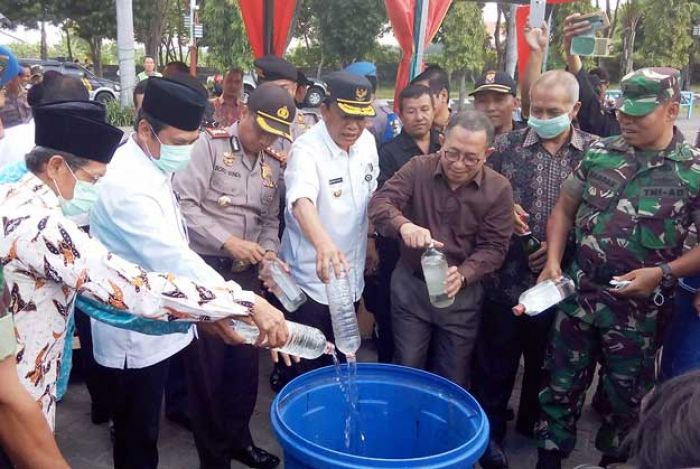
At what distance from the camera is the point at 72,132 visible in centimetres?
176

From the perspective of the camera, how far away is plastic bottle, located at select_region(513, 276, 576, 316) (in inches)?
108

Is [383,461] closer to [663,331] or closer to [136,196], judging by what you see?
[136,196]

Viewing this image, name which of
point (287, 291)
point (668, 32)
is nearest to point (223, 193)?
point (287, 291)

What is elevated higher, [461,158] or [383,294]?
A: [461,158]

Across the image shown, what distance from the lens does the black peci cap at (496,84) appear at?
3.61m

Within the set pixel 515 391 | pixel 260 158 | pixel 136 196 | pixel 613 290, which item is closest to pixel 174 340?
pixel 136 196

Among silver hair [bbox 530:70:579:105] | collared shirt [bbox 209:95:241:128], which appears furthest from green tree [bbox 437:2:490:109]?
silver hair [bbox 530:70:579:105]

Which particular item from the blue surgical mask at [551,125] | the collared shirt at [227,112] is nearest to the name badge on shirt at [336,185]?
the blue surgical mask at [551,125]

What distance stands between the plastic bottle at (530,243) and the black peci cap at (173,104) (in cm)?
158

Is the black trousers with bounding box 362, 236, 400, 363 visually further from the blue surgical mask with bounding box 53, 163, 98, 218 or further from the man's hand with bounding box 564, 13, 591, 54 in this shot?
the blue surgical mask with bounding box 53, 163, 98, 218

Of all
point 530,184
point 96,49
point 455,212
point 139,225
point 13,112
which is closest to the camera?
point 139,225

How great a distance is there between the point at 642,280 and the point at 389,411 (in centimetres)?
109

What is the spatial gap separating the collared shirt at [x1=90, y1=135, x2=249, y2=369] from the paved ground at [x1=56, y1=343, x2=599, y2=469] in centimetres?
105

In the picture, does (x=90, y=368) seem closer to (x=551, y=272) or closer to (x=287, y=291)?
(x=287, y=291)
